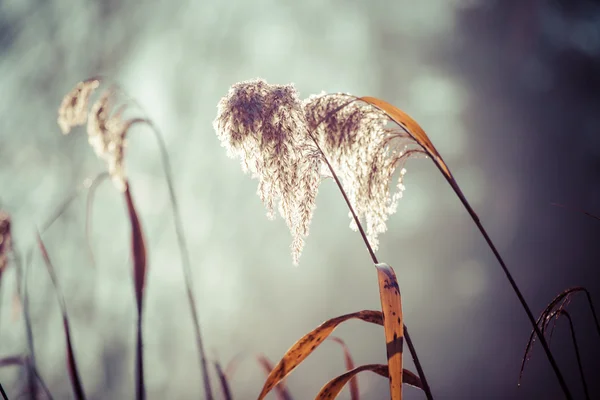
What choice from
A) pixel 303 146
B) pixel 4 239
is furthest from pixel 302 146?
pixel 4 239

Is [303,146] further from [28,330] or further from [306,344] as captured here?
[28,330]

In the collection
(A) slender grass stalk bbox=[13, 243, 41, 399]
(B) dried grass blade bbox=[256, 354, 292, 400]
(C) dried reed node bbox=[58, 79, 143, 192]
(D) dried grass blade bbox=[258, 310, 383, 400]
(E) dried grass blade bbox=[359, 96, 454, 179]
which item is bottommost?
(B) dried grass blade bbox=[256, 354, 292, 400]

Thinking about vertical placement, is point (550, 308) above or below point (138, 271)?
below

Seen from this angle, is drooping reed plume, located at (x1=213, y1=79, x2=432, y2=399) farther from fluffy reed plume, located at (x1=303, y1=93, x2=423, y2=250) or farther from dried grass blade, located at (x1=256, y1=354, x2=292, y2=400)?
dried grass blade, located at (x1=256, y1=354, x2=292, y2=400)

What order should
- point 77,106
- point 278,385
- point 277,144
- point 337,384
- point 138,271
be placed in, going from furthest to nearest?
point 278,385 < point 77,106 < point 277,144 < point 337,384 < point 138,271

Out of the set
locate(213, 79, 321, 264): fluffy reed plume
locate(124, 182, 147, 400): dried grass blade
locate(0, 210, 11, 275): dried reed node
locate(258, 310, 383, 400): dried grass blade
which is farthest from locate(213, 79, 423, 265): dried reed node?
locate(0, 210, 11, 275): dried reed node

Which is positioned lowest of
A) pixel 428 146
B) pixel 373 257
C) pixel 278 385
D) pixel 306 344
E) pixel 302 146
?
pixel 278 385

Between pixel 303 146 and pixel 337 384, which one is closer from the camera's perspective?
pixel 337 384
